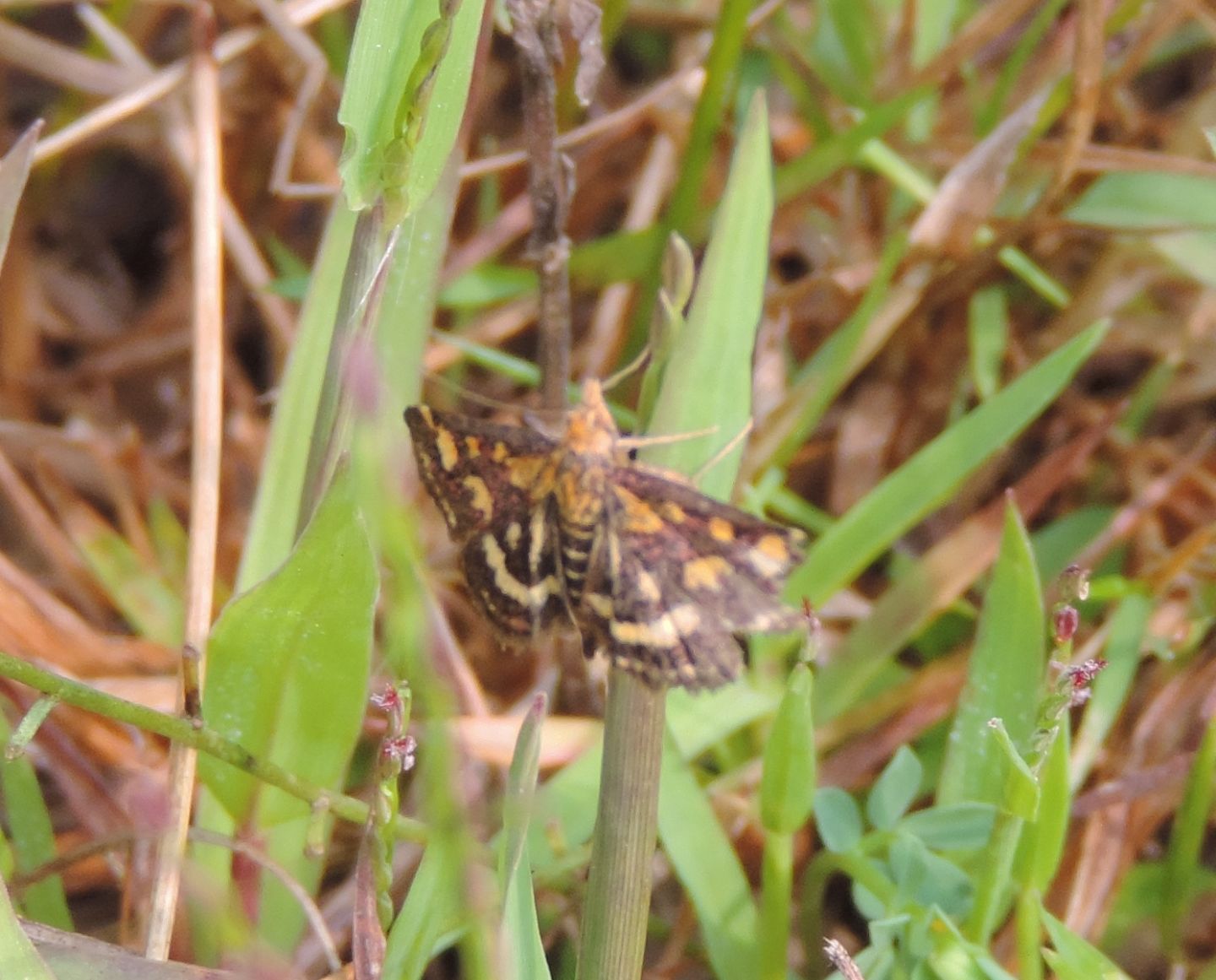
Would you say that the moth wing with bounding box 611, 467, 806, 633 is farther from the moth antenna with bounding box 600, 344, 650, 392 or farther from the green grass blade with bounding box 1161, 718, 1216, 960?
the green grass blade with bounding box 1161, 718, 1216, 960

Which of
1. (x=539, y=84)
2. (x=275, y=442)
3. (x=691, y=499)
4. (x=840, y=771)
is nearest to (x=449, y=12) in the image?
(x=539, y=84)

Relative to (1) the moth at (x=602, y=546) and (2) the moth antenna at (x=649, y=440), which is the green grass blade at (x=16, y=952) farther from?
(2) the moth antenna at (x=649, y=440)

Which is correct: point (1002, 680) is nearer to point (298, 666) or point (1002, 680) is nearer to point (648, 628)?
point (648, 628)

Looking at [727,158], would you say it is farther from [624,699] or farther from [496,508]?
[624,699]

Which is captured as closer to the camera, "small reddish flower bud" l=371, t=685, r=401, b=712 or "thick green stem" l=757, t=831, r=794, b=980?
"small reddish flower bud" l=371, t=685, r=401, b=712

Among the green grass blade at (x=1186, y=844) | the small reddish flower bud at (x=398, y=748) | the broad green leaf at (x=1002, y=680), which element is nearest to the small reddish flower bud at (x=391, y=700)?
the small reddish flower bud at (x=398, y=748)

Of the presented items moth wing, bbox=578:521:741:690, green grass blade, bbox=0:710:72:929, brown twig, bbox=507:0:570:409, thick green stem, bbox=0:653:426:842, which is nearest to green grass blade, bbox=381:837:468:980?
thick green stem, bbox=0:653:426:842
